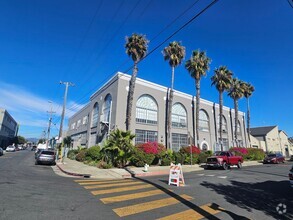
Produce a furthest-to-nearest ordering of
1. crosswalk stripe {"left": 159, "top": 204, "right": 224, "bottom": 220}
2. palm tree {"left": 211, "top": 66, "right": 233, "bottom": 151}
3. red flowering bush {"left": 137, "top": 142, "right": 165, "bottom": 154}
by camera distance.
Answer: palm tree {"left": 211, "top": 66, "right": 233, "bottom": 151} → red flowering bush {"left": 137, "top": 142, "right": 165, "bottom": 154} → crosswalk stripe {"left": 159, "top": 204, "right": 224, "bottom": 220}

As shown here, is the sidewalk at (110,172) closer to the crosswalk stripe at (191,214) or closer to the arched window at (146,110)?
the crosswalk stripe at (191,214)

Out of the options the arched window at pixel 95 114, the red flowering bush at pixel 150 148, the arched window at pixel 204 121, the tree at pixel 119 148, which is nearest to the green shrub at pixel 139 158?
the red flowering bush at pixel 150 148

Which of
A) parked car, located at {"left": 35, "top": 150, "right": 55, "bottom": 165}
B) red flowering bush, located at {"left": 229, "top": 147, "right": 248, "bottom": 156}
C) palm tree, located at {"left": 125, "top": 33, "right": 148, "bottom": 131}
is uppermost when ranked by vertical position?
palm tree, located at {"left": 125, "top": 33, "right": 148, "bottom": 131}

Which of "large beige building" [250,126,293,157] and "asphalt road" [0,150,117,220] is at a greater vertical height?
"large beige building" [250,126,293,157]

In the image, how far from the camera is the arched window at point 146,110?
96.2 feet

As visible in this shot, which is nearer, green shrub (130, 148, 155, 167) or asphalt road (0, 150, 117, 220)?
asphalt road (0, 150, 117, 220)

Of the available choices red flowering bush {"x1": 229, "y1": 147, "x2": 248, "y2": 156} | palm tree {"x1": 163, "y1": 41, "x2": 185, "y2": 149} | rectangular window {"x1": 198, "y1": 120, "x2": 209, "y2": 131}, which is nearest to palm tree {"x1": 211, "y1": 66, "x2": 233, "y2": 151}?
rectangular window {"x1": 198, "y1": 120, "x2": 209, "y2": 131}

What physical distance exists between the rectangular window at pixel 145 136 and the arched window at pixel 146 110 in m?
1.42

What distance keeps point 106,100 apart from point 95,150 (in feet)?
29.1

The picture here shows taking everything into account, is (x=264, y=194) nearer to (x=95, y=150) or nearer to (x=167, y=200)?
(x=167, y=200)

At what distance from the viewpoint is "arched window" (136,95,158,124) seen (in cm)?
2931

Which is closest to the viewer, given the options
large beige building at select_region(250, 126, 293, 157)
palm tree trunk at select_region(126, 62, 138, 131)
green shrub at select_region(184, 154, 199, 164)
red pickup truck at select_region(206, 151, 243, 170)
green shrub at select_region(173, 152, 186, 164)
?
red pickup truck at select_region(206, 151, 243, 170)

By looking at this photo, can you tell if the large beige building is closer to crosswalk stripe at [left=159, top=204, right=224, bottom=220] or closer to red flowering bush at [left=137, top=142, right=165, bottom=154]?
red flowering bush at [left=137, top=142, right=165, bottom=154]

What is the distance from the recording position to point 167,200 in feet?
26.0
